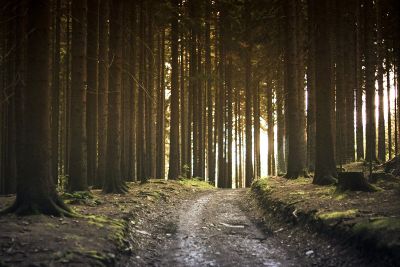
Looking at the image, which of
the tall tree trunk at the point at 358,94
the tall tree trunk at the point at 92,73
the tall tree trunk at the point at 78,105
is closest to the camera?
the tall tree trunk at the point at 78,105

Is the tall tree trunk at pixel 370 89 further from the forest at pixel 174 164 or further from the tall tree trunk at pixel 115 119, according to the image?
the tall tree trunk at pixel 115 119

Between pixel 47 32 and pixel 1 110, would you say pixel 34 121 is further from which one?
pixel 1 110

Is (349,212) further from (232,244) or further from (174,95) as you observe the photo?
(174,95)

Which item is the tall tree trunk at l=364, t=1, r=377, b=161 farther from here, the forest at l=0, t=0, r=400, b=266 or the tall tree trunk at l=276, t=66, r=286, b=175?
the tall tree trunk at l=276, t=66, r=286, b=175

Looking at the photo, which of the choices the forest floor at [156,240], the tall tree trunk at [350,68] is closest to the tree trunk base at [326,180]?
the forest floor at [156,240]

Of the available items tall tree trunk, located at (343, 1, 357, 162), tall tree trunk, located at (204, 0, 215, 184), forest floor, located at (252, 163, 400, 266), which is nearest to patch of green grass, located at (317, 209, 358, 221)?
forest floor, located at (252, 163, 400, 266)

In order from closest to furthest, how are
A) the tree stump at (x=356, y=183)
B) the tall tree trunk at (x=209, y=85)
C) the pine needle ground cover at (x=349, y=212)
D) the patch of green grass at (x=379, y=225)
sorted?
the pine needle ground cover at (x=349, y=212) → the patch of green grass at (x=379, y=225) → the tree stump at (x=356, y=183) → the tall tree trunk at (x=209, y=85)

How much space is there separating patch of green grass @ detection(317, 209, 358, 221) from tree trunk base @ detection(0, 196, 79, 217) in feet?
18.2

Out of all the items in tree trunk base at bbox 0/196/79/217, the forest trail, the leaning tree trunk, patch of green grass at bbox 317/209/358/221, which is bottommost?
the forest trail

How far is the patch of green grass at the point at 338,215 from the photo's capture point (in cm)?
875

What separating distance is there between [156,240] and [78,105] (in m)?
6.30

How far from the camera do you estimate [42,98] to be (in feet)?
30.6

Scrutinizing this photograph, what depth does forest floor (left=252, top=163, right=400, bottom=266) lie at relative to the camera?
6.85 meters

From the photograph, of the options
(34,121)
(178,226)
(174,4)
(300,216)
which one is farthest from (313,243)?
(174,4)
